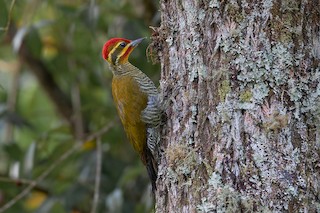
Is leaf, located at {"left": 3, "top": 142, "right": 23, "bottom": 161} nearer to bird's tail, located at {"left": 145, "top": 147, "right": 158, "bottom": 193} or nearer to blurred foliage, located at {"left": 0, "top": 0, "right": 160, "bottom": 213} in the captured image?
blurred foliage, located at {"left": 0, "top": 0, "right": 160, "bottom": 213}

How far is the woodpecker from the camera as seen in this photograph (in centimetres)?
360

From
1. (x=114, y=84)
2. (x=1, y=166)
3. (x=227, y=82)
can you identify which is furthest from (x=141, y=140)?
(x=1, y=166)

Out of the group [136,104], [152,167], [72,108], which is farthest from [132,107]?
[72,108]

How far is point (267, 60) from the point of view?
10.1 ft

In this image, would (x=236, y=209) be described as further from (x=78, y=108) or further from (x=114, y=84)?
(x=78, y=108)

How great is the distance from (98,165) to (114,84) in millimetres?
968

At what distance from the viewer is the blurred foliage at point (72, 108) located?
514cm

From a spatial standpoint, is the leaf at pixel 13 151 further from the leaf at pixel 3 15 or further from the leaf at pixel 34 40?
the leaf at pixel 3 15

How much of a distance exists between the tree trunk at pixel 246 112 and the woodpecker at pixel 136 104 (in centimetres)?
28

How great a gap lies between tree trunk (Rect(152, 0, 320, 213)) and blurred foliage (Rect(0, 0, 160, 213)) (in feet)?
5.54

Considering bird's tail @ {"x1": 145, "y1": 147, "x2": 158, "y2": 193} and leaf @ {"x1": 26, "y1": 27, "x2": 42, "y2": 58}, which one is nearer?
bird's tail @ {"x1": 145, "y1": 147, "x2": 158, "y2": 193}

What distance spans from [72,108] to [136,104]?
9.24 ft

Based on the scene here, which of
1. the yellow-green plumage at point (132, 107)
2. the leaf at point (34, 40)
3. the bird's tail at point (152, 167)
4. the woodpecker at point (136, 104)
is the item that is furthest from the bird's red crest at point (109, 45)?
the leaf at point (34, 40)

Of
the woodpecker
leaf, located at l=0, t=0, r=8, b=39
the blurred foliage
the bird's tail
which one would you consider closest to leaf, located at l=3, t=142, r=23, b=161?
the blurred foliage
